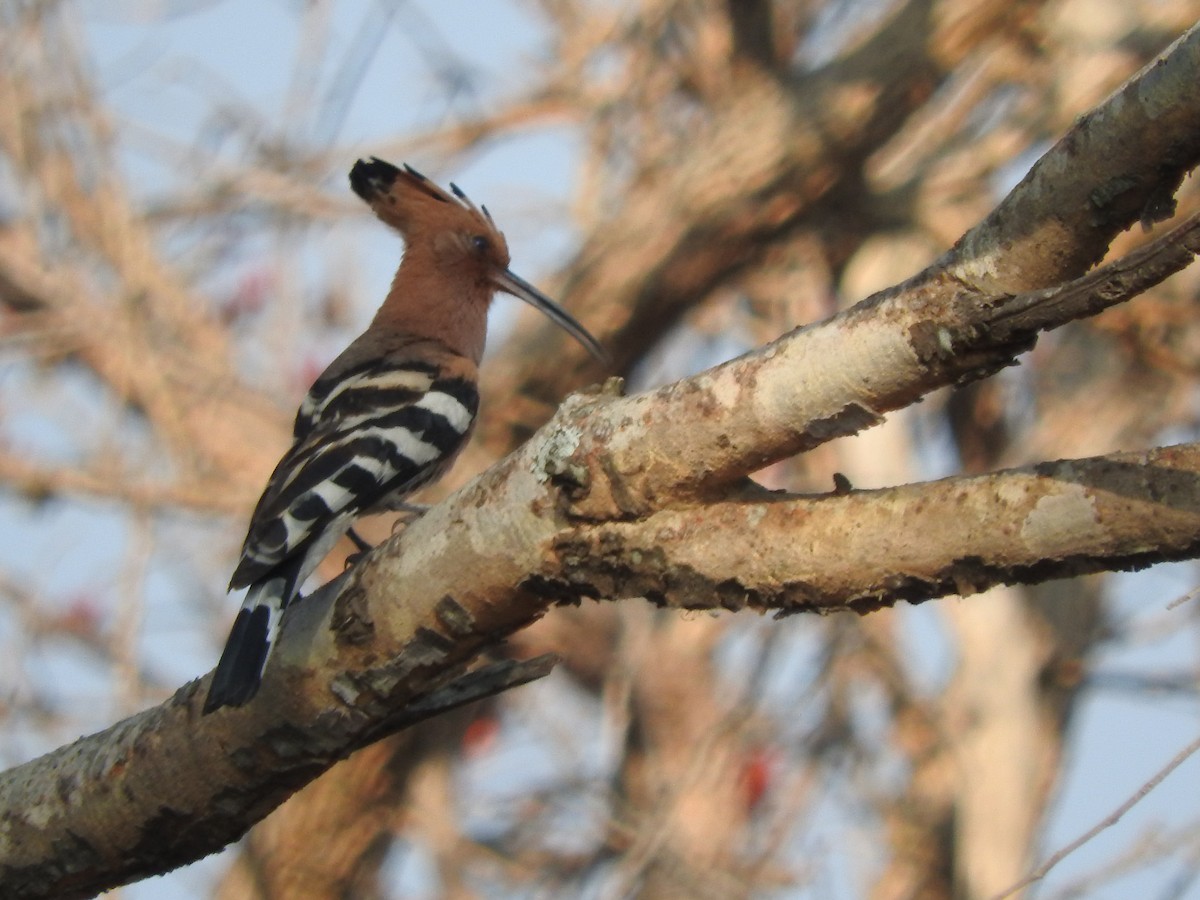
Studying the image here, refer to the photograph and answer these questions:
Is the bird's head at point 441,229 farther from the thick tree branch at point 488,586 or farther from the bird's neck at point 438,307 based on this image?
the thick tree branch at point 488,586

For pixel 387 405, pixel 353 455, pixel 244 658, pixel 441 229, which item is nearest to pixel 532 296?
pixel 441 229

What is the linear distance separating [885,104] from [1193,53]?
3.69m

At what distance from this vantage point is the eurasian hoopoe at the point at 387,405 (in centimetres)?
230

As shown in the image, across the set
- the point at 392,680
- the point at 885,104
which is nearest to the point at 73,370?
the point at 885,104

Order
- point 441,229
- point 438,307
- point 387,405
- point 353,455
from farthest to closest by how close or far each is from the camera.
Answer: point 441,229 < point 438,307 < point 387,405 < point 353,455

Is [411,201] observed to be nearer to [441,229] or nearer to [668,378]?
[441,229]

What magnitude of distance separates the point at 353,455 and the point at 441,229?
50.1 inches

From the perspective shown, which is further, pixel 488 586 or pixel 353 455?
pixel 353 455

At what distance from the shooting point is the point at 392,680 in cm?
196

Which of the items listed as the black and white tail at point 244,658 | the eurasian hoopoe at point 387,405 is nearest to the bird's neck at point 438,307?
the eurasian hoopoe at point 387,405

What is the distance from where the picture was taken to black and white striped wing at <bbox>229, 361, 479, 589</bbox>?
7.88ft

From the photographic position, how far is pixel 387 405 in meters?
2.99

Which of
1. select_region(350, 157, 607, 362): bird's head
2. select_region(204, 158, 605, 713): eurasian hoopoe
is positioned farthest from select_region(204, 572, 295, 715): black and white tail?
select_region(350, 157, 607, 362): bird's head

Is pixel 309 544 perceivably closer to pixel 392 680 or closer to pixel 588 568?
pixel 392 680
